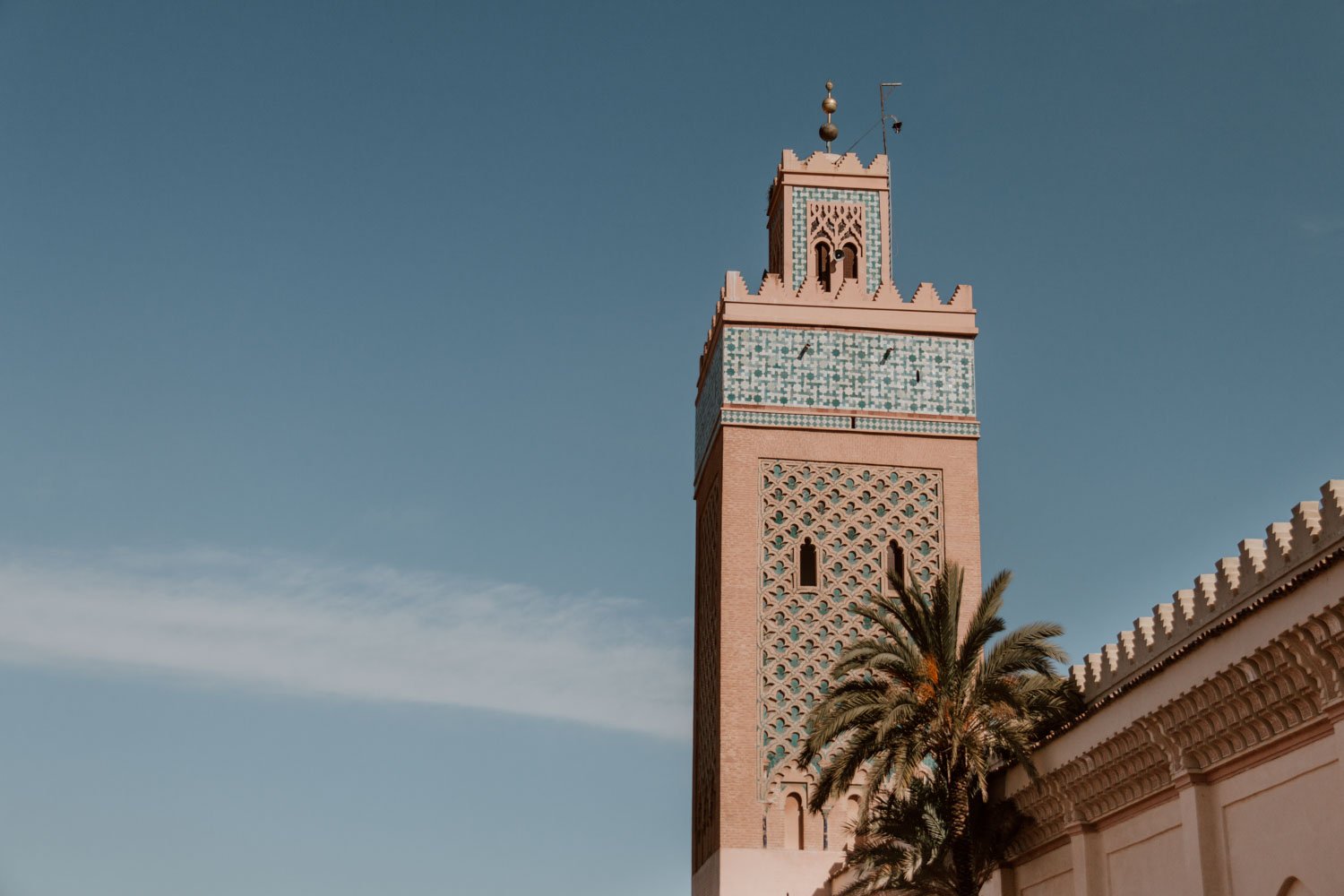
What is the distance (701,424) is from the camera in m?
25.9

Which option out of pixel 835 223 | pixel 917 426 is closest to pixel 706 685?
pixel 917 426

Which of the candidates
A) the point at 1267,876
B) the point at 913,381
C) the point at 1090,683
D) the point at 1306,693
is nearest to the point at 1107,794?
the point at 1090,683

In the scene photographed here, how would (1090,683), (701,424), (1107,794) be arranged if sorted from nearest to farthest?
(1107,794), (1090,683), (701,424)

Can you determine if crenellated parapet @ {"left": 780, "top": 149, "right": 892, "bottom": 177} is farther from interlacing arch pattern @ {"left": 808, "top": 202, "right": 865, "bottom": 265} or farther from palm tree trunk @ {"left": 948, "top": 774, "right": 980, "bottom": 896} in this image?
palm tree trunk @ {"left": 948, "top": 774, "right": 980, "bottom": 896}

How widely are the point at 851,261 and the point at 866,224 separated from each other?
65 centimetres

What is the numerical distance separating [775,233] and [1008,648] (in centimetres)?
1222

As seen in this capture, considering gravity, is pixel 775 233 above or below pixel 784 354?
above

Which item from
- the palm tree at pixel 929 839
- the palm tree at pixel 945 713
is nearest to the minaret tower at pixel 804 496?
the palm tree at pixel 929 839

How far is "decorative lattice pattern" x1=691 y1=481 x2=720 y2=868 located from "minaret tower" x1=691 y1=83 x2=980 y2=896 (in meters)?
0.07

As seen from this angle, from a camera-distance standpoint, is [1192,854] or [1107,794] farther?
[1107,794]

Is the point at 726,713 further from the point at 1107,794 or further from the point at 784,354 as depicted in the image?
the point at 1107,794

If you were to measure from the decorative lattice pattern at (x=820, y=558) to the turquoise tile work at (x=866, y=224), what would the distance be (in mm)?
3129

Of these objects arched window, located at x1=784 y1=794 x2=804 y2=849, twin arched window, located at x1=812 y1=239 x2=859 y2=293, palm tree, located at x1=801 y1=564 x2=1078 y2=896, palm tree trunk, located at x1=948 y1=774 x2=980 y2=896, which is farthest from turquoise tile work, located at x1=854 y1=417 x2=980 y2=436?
palm tree trunk, located at x1=948 y1=774 x2=980 y2=896

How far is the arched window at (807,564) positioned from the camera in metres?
22.9
